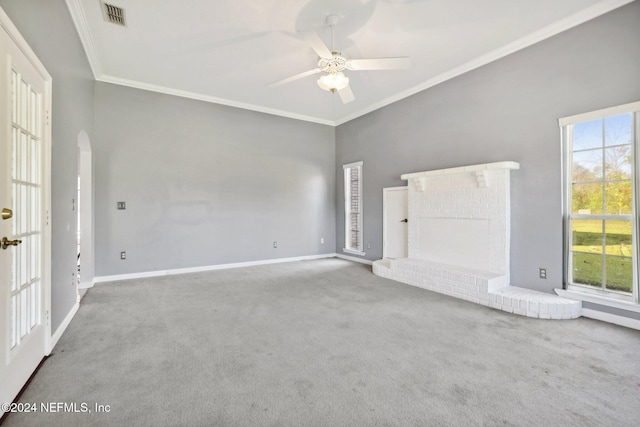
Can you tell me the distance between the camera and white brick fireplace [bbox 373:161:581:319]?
131 inches

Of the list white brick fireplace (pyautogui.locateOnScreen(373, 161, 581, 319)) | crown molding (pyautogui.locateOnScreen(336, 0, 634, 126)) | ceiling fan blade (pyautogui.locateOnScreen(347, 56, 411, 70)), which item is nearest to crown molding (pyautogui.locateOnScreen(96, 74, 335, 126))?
crown molding (pyautogui.locateOnScreen(336, 0, 634, 126))

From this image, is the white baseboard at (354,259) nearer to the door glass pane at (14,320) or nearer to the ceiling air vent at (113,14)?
the door glass pane at (14,320)

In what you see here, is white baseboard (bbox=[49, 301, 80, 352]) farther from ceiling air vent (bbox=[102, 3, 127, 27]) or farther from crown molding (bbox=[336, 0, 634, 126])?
crown molding (bbox=[336, 0, 634, 126])

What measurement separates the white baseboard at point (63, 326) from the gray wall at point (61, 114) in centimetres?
6

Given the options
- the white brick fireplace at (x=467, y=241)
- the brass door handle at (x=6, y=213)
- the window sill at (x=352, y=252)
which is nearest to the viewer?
the brass door handle at (x=6, y=213)

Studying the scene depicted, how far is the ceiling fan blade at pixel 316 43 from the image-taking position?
247 cm

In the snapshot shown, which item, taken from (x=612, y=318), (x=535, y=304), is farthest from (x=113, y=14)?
(x=612, y=318)

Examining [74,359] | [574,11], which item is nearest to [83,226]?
[74,359]

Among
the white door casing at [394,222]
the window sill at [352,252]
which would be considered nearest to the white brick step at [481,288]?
the white door casing at [394,222]

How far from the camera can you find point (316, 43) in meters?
2.62

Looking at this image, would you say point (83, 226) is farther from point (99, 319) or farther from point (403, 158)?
point (403, 158)

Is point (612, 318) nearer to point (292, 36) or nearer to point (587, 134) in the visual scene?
point (587, 134)

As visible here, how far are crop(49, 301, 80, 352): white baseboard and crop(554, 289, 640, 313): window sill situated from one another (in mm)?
4806

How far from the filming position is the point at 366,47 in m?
3.64
